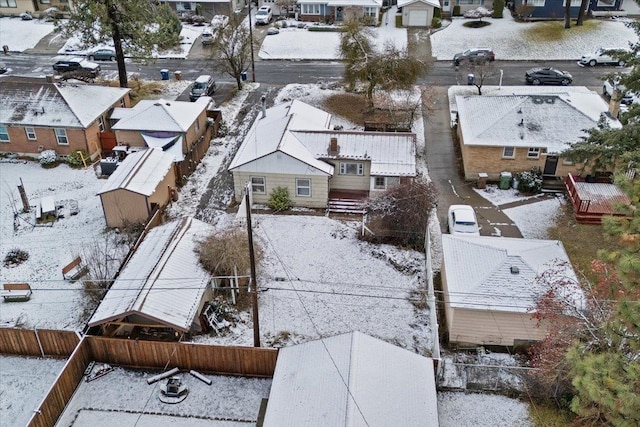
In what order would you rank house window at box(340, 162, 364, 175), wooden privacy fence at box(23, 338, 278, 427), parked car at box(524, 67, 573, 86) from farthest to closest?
parked car at box(524, 67, 573, 86), house window at box(340, 162, 364, 175), wooden privacy fence at box(23, 338, 278, 427)

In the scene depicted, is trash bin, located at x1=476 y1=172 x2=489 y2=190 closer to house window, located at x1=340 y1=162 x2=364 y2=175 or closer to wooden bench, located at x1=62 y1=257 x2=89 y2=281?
house window, located at x1=340 y1=162 x2=364 y2=175

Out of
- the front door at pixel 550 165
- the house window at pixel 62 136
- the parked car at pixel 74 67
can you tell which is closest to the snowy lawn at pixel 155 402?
the house window at pixel 62 136

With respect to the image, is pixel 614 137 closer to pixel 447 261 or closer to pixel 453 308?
pixel 447 261

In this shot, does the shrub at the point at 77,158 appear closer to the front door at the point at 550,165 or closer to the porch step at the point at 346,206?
the porch step at the point at 346,206

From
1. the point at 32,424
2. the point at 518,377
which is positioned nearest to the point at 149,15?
the point at 32,424

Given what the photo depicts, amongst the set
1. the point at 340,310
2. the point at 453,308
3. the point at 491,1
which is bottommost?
the point at 340,310

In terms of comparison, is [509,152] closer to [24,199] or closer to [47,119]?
[24,199]


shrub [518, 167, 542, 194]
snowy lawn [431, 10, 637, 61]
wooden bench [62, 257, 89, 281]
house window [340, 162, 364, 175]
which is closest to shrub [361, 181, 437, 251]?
house window [340, 162, 364, 175]
